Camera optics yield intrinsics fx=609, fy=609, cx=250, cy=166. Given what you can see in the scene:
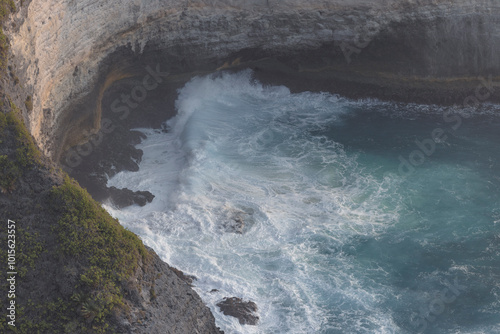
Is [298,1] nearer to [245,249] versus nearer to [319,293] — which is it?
[245,249]

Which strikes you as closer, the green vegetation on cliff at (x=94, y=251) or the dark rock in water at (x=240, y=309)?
the green vegetation on cliff at (x=94, y=251)

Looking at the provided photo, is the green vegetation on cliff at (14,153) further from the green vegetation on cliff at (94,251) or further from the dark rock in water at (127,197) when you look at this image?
the dark rock in water at (127,197)

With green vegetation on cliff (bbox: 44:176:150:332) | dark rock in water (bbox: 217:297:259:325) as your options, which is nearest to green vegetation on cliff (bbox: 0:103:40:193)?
green vegetation on cliff (bbox: 44:176:150:332)

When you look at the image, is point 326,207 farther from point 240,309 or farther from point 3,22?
point 3,22

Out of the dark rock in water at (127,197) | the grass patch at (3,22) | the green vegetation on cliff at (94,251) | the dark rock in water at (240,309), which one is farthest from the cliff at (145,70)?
the dark rock in water at (127,197)

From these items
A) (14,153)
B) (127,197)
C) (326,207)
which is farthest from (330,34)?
(14,153)

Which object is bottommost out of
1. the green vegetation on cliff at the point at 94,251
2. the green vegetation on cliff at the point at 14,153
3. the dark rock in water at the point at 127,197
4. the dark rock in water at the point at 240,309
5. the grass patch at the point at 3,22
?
the dark rock in water at the point at 240,309
